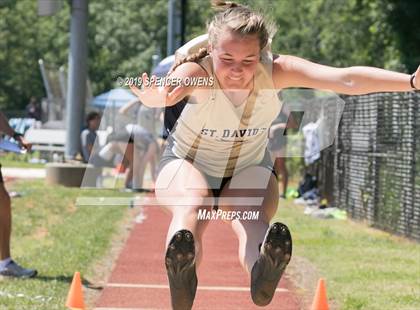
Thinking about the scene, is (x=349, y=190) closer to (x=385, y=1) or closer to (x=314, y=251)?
(x=314, y=251)

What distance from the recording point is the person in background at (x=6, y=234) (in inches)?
294

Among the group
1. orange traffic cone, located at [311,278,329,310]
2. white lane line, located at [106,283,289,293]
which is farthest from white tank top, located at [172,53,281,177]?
white lane line, located at [106,283,289,293]

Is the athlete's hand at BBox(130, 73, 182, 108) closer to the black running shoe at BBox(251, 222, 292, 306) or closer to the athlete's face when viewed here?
the athlete's face

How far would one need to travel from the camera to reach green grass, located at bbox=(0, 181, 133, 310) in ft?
22.2

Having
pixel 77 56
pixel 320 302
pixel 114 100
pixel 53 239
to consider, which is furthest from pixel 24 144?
pixel 77 56

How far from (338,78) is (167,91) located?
92 centimetres

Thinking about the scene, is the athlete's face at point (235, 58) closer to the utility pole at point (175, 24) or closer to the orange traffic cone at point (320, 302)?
the orange traffic cone at point (320, 302)

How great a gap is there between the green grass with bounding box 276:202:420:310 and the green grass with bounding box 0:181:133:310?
2366 mm

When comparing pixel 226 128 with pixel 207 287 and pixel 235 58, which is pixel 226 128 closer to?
pixel 235 58

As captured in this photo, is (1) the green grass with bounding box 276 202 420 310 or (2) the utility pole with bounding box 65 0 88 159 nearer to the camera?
(1) the green grass with bounding box 276 202 420 310

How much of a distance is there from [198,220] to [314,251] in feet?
16.9

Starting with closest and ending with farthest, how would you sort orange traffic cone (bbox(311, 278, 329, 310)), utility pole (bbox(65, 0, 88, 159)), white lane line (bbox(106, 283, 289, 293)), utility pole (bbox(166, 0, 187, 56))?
orange traffic cone (bbox(311, 278, 329, 310))
white lane line (bbox(106, 283, 289, 293))
utility pole (bbox(65, 0, 88, 159))
utility pole (bbox(166, 0, 187, 56))

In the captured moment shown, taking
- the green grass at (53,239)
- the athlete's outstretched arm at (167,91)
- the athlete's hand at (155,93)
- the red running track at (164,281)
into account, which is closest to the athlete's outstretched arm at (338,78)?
the athlete's outstretched arm at (167,91)

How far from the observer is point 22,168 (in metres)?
22.8
